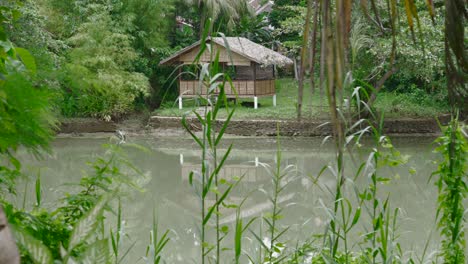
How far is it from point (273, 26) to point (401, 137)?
736cm

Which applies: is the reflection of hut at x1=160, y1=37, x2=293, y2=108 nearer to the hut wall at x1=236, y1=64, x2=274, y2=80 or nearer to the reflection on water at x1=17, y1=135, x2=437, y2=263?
the hut wall at x1=236, y1=64, x2=274, y2=80

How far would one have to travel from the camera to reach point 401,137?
12820mm

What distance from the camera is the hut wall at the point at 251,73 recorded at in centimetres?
1585

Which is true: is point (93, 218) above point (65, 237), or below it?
above

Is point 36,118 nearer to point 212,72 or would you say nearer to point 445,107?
point 212,72

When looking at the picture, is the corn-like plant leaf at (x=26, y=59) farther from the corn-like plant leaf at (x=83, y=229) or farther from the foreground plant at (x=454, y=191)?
the foreground plant at (x=454, y=191)

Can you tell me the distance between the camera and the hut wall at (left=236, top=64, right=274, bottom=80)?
1585 centimetres

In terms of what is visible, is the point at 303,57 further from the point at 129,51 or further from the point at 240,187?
the point at 129,51

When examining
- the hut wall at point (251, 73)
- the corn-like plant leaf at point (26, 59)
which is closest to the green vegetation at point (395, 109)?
the hut wall at point (251, 73)

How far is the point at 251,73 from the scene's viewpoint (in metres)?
15.9

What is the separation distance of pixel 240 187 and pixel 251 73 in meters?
7.54

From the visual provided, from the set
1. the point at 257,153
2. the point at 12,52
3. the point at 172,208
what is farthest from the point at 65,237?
the point at 257,153

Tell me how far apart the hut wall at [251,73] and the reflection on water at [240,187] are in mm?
2922

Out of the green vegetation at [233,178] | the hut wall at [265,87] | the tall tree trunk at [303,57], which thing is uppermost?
the tall tree trunk at [303,57]
